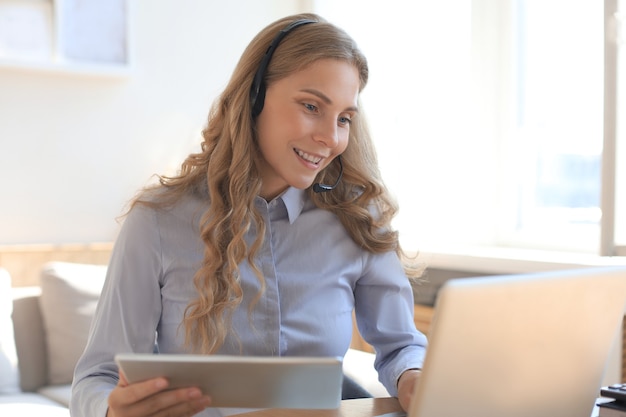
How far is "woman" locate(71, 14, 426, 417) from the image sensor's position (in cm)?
157

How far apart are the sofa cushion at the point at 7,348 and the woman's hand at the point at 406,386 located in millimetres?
1744

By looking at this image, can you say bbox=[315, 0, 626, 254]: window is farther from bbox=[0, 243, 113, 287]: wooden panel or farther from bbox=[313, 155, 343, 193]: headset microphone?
bbox=[313, 155, 343, 193]: headset microphone

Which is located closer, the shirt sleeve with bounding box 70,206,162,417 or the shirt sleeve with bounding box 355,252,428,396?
the shirt sleeve with bounding box 70,206,162,417

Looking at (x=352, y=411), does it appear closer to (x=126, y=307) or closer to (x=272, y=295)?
(x=272, y=295)

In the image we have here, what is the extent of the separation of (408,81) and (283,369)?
2.70m

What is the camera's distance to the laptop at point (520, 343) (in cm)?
93

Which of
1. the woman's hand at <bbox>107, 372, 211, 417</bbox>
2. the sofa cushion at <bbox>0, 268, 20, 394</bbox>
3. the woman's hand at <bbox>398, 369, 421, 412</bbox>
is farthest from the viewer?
the sofa cushion at <bbox>0, 268, 20, 394</bbox>

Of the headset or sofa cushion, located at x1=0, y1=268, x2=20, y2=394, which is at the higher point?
the headset

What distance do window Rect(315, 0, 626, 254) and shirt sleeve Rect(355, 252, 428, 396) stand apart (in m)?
1.38

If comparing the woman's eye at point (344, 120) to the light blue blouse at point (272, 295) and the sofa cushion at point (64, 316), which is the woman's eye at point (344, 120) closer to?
the light blue blouse at point (272, 295)

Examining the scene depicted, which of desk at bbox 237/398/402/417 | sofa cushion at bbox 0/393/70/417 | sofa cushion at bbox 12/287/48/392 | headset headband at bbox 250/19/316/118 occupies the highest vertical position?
headset headband at bbox 250/19/316/118

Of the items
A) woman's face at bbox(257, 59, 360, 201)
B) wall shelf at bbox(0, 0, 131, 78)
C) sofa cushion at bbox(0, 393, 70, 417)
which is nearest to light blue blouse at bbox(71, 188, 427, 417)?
woman's face at bbox(257, 59, 360, 201)

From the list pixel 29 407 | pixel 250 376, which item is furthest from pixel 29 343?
pixel 250 376

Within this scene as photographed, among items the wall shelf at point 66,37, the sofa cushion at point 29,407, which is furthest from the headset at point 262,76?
the wall shelf at point 66,37
